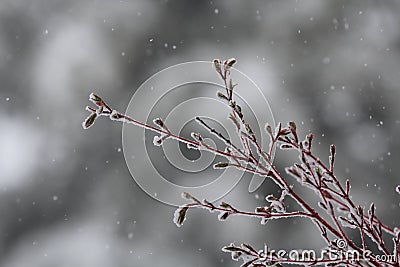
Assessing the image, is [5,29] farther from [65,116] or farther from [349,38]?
[349,38]

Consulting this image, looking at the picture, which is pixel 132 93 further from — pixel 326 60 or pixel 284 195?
pixel 284 195

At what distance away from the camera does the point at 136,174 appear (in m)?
5.74

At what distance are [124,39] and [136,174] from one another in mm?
1467

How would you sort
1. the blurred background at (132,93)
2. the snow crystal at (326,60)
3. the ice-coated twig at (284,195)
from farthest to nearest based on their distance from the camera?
the snow crystal at (326,60)
the blurred background at (132,93)
the ice-coated twig at (284,195)

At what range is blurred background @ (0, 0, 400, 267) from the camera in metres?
5.43

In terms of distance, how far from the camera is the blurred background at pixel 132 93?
17.8 feet

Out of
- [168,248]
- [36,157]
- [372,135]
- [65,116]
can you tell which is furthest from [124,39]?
[372,135]

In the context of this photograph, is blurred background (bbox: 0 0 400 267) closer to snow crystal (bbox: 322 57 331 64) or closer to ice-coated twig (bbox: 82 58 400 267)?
snow crystal (bbox: 322 57 331 64)

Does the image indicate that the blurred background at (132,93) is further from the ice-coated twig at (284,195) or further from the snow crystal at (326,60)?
the ice-coated twig at (284,195)

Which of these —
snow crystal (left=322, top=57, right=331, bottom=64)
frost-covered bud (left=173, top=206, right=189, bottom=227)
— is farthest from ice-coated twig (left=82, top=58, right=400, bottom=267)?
snow crystal (left=322, top=57, right=331, bottom=64)

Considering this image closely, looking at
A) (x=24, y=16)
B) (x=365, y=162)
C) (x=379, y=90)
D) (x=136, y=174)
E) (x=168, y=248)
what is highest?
(x=24, y=16)

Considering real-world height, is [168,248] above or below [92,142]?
below

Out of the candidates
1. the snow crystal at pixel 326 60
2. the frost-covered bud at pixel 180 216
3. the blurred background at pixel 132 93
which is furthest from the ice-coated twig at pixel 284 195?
the snow crystal at pixel 326 60

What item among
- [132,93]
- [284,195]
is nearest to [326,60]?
[132,93]
